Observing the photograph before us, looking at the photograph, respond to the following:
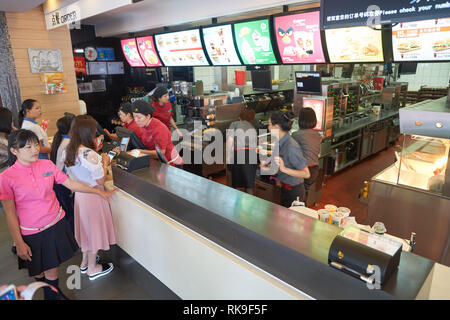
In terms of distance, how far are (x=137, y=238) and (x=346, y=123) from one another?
16.7 ft

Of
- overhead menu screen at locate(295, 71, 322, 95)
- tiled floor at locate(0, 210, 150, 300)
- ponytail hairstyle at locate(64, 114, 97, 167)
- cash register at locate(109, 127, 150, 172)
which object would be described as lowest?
tiled floor at locate(0, 210, 150, 300)

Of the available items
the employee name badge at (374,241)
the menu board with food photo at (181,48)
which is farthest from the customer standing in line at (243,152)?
the employee name badge at (374,241)

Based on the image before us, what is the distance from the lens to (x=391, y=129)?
7.58 m

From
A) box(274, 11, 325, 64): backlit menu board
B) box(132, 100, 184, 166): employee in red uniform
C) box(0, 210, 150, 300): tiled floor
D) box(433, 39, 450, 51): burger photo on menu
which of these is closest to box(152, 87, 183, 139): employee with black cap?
box(132, 100, 184, 166): employee in red uniform

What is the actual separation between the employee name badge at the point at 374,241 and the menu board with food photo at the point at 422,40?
6.79 ft

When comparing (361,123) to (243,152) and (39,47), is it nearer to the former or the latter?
(243,152)

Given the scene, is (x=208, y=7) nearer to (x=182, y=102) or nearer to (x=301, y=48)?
(x=301, y=48)

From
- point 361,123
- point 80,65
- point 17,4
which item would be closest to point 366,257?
point 17,4

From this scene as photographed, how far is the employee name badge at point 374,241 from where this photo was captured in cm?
131

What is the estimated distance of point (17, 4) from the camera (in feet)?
13.1

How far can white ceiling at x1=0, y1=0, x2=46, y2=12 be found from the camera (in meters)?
3.85

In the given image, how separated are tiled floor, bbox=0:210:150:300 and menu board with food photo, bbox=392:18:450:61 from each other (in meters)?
3.30

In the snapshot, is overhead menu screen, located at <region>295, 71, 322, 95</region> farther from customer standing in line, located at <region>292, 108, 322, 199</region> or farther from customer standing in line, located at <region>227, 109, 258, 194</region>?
customer standing in line, located at <region>292, 108, 322, 199</region>
